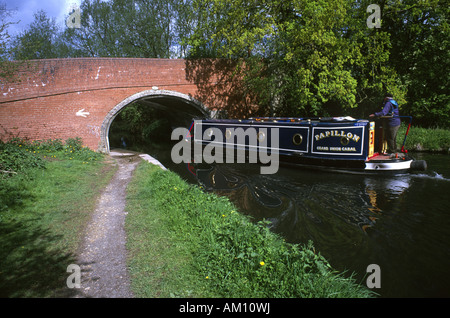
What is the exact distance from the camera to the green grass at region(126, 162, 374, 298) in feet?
8.78

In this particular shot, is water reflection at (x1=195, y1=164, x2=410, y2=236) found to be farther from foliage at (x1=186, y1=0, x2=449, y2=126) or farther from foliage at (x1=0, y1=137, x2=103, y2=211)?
foliage at (x1=186, y1=0, x2=449, y2=126)

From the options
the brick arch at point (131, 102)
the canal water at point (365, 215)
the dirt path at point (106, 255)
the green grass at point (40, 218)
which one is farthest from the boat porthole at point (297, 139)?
the brick arch at point (131, 102)

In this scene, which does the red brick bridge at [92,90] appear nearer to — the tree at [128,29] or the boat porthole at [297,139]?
the boat porthole at [297,139]

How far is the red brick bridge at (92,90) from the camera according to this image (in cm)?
1055

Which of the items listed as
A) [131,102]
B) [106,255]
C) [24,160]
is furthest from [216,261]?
[131,102]

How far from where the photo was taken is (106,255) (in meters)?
3.40

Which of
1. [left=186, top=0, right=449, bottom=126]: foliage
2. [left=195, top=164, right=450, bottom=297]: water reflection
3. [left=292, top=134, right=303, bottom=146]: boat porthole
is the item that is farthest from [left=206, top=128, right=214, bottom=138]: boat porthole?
[left=292, top=134, right=303, bottom=146]: boat porthole

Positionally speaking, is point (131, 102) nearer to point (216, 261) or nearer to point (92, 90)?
point (92, 90)

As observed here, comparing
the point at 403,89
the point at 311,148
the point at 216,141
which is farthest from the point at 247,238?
the point at 403,89

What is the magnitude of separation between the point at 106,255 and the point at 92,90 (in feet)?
34.1

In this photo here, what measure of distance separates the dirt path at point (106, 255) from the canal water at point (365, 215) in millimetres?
2657

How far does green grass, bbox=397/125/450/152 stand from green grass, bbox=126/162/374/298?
1072 cm

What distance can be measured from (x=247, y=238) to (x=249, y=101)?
13.2 metres

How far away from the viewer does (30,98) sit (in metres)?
10.7
